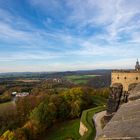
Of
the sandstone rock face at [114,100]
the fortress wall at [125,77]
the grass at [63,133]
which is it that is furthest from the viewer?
the grass at [63,133]

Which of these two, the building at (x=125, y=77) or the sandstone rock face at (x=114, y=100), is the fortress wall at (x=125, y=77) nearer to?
the building at (x=125, y=77)

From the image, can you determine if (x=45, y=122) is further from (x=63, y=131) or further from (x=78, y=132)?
(x=78, y=132)

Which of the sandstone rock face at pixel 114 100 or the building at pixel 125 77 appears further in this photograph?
the building at pixel 125 77

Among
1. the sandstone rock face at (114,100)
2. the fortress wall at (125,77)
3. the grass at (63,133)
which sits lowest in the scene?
the grass at (63,133)

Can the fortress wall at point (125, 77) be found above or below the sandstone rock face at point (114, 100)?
above

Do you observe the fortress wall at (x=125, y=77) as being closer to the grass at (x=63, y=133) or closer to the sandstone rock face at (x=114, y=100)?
the sandstone rock face at (x=114, y=100)

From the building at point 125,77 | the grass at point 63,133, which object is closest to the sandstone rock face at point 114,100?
the building at point 125,77

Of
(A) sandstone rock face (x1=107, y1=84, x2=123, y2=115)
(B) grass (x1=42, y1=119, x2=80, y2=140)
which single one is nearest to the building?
(A) sandstone rock face (x1=107, y1=84, x2=123, y2=115)

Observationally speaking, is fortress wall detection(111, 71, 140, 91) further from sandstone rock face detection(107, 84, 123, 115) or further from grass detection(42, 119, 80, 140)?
grass detection(42, 119, 80, 140)

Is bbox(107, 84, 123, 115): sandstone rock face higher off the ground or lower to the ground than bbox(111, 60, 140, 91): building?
lower

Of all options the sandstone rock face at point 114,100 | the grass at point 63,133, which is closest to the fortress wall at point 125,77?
the sandstone rock face at point 114,100

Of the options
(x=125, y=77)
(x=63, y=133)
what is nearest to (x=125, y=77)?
(x=125, y=77)

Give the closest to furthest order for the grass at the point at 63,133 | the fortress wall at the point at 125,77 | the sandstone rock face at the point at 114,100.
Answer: the sandstone rock face at the point at 114,100 → the fortress wall at the point at 125,77 → the grass at the point at 63,133

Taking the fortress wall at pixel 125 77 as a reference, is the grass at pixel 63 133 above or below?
below
